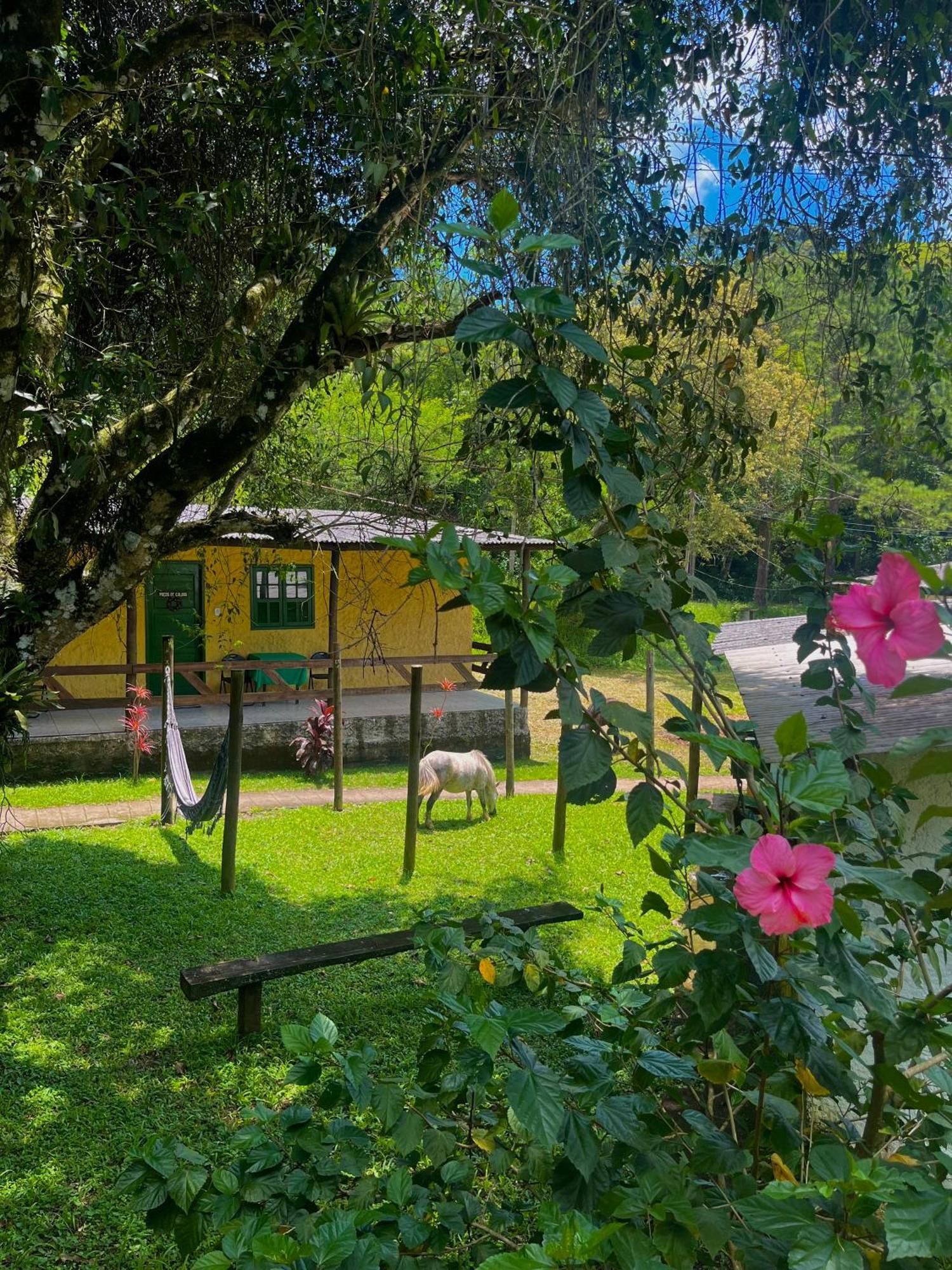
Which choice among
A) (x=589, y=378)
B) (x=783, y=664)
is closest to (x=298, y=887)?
(x=783, y=664)

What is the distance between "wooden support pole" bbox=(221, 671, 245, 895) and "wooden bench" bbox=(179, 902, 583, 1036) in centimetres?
194

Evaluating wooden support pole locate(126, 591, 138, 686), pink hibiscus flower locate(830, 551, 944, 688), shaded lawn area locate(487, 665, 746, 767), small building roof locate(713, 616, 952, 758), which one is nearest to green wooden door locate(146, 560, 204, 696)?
wooden support pole locate(126, 591, 138, 686)

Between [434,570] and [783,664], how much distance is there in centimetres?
321

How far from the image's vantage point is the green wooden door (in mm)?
11875

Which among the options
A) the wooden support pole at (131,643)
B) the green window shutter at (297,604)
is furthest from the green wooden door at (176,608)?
the wooden support pole at (131,643)

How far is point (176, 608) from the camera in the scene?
12.0m

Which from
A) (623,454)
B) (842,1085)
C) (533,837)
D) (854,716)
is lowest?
(533,837)

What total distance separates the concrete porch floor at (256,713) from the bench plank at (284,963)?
565 centimetres

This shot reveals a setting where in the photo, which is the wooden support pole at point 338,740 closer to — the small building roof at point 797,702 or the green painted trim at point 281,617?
the green painted trim at point 281,617

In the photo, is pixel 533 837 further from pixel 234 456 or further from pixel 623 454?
pixel 623 454

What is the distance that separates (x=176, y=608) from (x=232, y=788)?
6.42 metres

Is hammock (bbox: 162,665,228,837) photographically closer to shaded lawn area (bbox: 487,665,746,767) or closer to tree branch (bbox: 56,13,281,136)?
shaded lawn area (bbox: 487,665,746,767)

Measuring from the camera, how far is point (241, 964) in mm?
4105

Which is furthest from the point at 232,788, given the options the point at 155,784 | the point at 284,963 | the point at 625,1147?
the point at 625,1147
